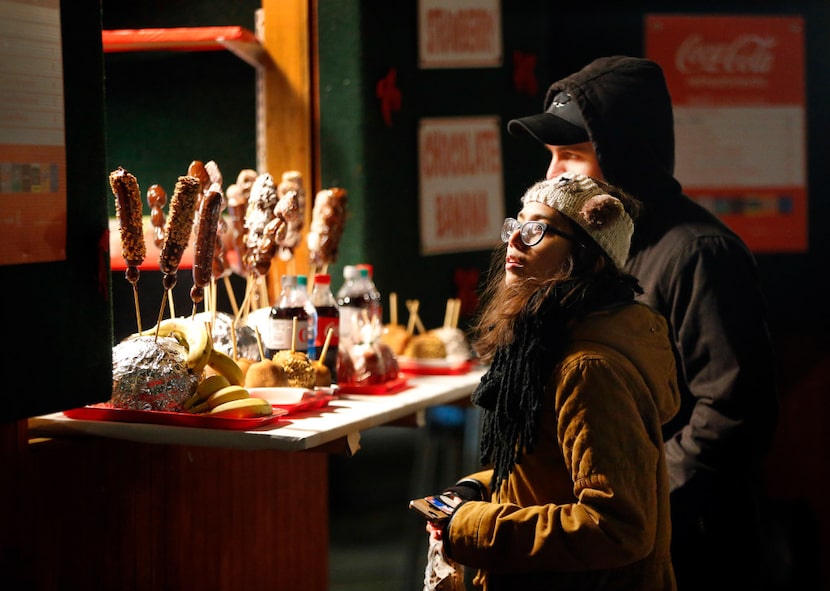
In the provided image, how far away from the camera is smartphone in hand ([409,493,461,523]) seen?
2059mm

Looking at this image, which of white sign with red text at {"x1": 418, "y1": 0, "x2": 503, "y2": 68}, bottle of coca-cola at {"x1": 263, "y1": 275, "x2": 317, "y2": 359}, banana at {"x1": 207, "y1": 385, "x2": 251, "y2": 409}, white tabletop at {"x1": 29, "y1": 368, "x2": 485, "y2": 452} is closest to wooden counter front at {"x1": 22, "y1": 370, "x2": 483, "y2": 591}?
white tabletop at {"x1": 29, "y1": 368, "x2": 485, "y2": 452}

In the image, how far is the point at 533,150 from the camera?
17.3 ft

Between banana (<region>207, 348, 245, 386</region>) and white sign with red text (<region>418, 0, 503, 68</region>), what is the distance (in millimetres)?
2156

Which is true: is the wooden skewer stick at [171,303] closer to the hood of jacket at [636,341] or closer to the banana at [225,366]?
the banana at [225,366]

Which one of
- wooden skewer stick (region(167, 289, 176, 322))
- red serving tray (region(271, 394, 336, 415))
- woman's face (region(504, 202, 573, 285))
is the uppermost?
woman's face (region(504, 202, 573, 285))

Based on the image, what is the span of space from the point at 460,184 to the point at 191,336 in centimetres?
230

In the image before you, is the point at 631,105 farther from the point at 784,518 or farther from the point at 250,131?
the point at 784,518

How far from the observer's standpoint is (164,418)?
2574mm

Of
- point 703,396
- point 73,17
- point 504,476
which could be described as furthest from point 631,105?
point 73,17

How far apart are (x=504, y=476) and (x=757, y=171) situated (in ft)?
11.7

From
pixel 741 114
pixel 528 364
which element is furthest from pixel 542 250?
pixel 741 114

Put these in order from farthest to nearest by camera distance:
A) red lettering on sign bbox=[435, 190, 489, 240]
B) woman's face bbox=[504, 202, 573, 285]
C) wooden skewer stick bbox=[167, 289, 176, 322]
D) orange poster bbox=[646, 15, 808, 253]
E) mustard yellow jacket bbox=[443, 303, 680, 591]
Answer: orange poster bbox=[646, 15, 808, 253] < red lettering on sign bbox=[435, 190, 489, 240] < wooden skewer stick bbox=[167, 289, 176, 322] < woman's face bbox=[504, 202, 573, 285] < mustard yellow jacket bbox=[443, 303, 680, 591]

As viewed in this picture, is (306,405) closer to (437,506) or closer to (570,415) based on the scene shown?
(437,506)

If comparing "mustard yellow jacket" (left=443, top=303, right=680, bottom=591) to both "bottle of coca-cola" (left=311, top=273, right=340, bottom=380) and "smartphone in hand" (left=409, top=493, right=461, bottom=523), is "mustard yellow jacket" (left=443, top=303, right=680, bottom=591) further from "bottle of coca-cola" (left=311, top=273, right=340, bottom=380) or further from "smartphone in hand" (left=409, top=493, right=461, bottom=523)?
"bottle of coca-cola" (left=311, top=273, right=340, bottom=380)
